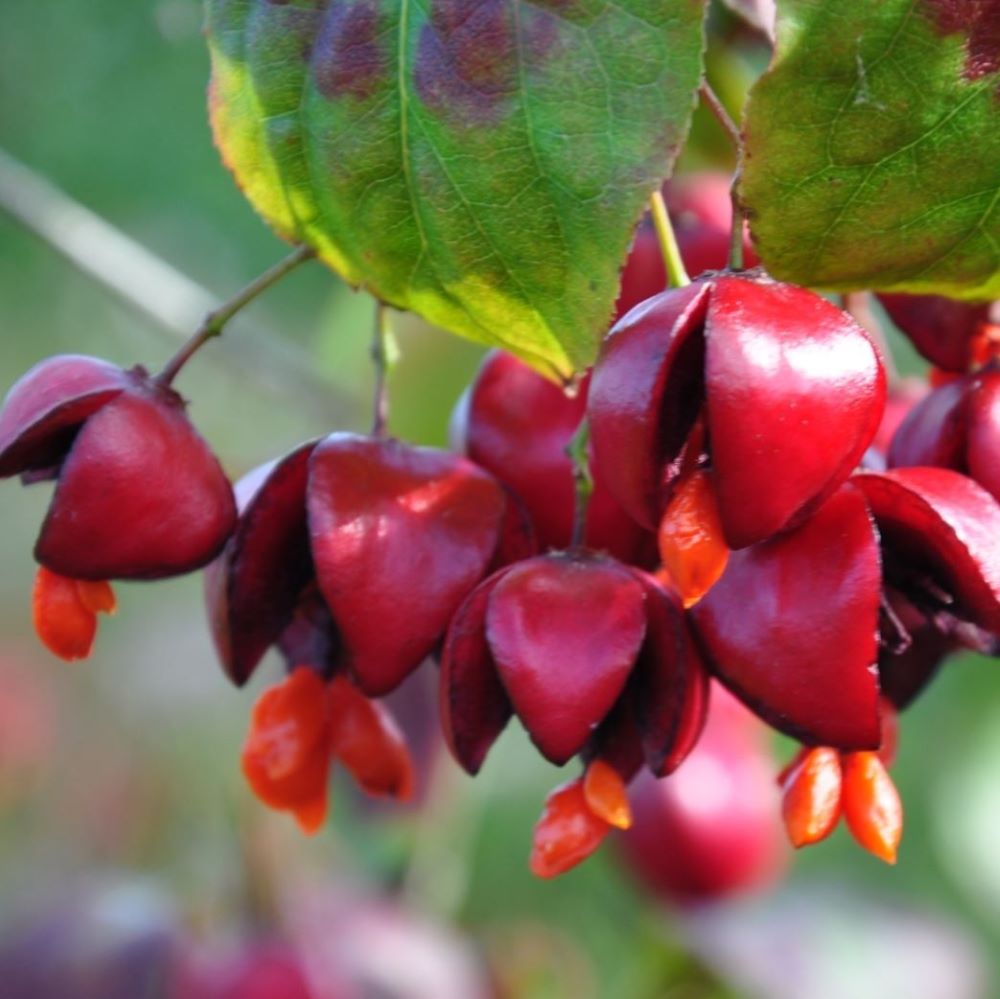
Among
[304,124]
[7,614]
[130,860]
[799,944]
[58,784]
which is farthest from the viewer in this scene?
[7,614]

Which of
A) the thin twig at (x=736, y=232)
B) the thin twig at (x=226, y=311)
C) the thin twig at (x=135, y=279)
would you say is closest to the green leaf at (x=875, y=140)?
the thin twig at (x=736, y=232)

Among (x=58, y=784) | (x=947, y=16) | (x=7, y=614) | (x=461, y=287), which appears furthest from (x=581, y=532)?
(x=7, y=614)

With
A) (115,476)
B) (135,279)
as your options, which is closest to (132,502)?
(115,476)

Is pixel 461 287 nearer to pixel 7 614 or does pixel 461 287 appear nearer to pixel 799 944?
pixel 799 944

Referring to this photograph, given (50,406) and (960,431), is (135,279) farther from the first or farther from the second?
(960,431)

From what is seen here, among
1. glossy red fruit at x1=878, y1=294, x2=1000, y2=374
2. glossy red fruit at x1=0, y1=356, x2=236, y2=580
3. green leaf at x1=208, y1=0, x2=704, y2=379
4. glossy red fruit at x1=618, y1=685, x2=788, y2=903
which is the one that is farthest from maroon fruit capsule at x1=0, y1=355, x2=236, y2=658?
glossy red fruit at x1=618, y1=685, x2=788, y2=903
